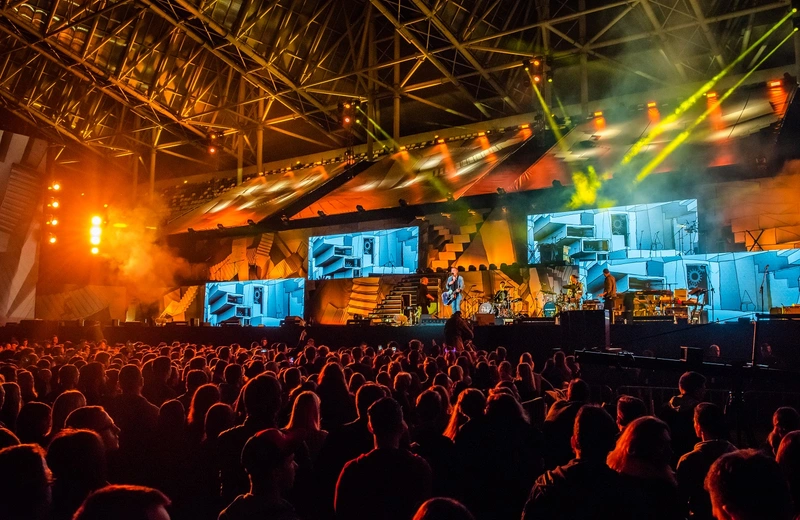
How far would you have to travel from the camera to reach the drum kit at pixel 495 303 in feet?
60.9

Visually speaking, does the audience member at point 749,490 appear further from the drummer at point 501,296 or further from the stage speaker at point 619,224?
the drummer at point 501,296

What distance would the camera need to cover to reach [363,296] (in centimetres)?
2209

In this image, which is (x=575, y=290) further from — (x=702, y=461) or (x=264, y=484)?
(x=264, y=484)

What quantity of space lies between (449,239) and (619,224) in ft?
17.3

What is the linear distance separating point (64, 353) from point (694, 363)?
10.9 metres

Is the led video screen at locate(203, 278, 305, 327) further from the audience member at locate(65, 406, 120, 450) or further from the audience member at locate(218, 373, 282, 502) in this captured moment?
the audience member at locate(65, 406, 120, 450)

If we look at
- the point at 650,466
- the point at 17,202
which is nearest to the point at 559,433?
the point at 650,466

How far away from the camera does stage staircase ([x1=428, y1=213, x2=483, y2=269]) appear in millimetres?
20078

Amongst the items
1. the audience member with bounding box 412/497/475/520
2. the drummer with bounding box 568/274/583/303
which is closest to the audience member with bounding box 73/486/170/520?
the audience member with bounding box 412/497/475/520

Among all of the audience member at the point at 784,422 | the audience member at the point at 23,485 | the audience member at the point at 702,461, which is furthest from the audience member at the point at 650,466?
the audience member at the point at 23,485

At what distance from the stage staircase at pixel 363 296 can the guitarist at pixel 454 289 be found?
2.90m

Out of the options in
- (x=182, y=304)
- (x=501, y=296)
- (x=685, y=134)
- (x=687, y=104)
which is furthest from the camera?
(x=182, y=304)

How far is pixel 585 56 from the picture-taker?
64.0ft

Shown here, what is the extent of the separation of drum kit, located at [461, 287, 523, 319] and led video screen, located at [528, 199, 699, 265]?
1.25m
